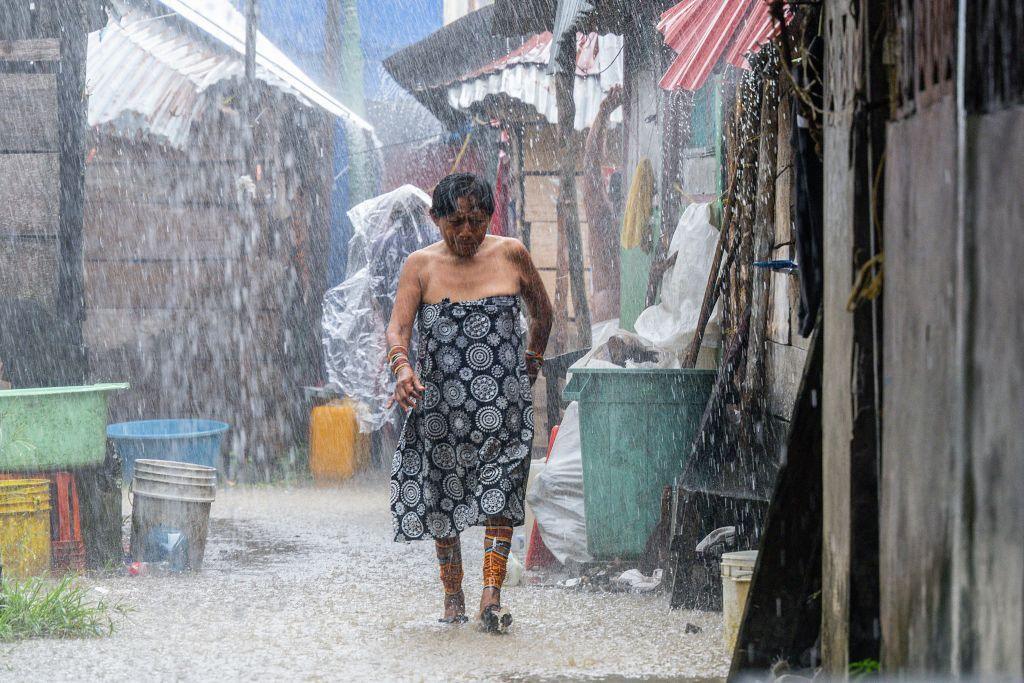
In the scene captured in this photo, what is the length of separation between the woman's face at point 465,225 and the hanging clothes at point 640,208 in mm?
3277

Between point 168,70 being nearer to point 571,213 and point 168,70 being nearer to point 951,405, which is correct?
point 571,213

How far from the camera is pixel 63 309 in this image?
8156 mm

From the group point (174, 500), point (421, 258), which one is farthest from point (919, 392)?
point (174, 500)

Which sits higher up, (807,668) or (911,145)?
(911,145)

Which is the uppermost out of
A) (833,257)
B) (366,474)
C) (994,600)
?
(833,257)

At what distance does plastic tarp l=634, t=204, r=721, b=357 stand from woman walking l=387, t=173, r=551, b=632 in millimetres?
1593

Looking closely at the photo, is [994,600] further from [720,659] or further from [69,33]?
[69,33]

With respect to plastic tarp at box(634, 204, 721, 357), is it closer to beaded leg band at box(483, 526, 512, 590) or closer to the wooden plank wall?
beaded leg band at box(483, 526, 512, 590)

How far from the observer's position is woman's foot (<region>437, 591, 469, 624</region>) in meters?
5.60

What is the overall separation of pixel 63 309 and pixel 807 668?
630 centimetres

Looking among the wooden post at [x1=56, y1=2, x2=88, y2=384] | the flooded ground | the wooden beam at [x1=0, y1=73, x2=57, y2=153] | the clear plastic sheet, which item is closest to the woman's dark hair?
the flooded ground

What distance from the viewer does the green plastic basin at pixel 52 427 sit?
6.68 meters

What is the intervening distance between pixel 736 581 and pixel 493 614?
4.26 ft

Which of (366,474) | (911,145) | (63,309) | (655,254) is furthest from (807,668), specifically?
(366,474)
